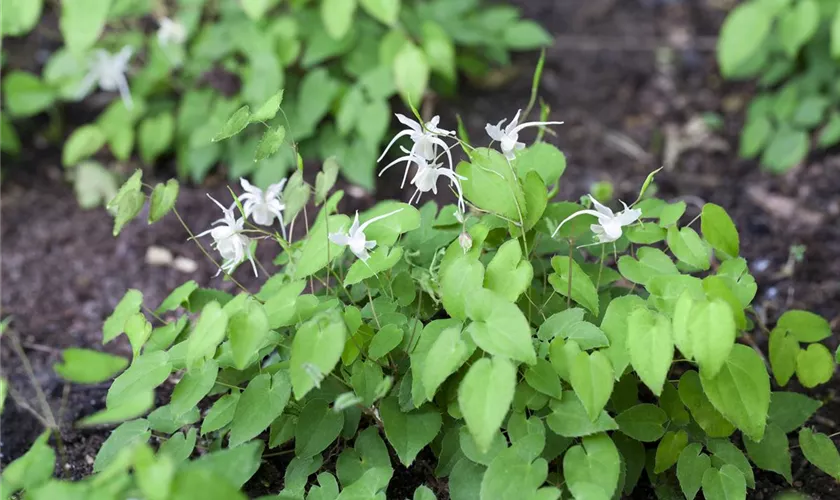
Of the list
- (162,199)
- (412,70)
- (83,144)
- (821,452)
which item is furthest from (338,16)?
(821,452)

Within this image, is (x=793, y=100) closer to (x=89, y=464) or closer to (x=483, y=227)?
(x=483, y=227)

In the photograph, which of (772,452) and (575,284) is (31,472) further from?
(772,452)

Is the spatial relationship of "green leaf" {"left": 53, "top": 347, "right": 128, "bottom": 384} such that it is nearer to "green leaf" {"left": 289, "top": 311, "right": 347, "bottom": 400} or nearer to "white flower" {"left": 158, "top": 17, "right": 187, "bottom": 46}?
"green leaf" {"left": 289, "top": 311, "right": 347, "bottom": 400}

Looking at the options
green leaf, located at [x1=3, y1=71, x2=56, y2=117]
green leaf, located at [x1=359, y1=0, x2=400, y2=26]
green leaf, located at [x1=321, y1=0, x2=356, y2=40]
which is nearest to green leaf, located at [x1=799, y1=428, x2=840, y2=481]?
green leaf, located at [x1=359, y1=0, x2=400, y2=26]

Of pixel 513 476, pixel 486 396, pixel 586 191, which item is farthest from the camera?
pixel 586 191

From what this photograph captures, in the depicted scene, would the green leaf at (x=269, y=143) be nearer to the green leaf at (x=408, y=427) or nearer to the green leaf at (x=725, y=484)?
the green leaf at (x=408, y=427)

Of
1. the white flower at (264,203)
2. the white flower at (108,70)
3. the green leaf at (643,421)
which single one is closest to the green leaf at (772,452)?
the green leaf at (643,421)
